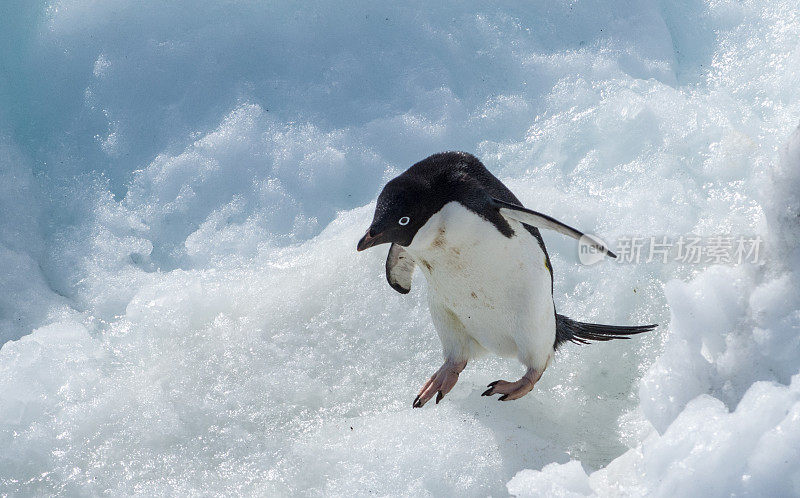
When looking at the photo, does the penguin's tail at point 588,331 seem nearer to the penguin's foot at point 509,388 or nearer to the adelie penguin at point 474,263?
the adelie penguin at point 474,263

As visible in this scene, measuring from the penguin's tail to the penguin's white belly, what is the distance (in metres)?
0.07

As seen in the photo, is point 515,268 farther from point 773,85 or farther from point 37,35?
point 37,35

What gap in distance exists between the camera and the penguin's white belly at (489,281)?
2.03 m

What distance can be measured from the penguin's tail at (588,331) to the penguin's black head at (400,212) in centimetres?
67

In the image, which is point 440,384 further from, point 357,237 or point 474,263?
point 357,237

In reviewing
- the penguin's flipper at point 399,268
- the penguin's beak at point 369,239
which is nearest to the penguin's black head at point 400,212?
the penguin's beak at point 369,239

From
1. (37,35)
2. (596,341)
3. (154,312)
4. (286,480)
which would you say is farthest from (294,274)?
(37,35)

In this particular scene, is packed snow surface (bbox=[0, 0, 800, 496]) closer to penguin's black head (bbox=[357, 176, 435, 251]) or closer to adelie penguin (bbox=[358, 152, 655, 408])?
adelie penguin (bbox=[358, 152, 655, 408])

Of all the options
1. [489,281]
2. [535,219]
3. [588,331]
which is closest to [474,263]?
[489,281]

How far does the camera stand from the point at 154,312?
2.74m

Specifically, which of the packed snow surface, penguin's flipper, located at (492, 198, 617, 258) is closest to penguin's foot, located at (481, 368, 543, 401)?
the packed snow surface

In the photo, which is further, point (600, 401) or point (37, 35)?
point (37, 35)

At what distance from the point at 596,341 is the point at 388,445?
2.74ft

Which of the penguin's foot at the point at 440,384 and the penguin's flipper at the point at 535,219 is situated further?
the penguin's foot at the point at 440,384
